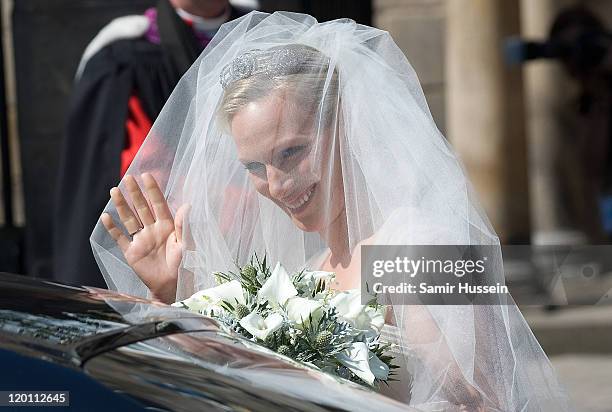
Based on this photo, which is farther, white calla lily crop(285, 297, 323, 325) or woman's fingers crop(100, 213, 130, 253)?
woman's fingers crop(100, 213, 130, 253)

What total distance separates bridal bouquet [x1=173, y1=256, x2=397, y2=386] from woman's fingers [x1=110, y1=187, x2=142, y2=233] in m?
0.41

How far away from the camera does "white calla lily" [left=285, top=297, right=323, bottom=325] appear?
262 cm

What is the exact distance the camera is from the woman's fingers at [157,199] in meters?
3.11

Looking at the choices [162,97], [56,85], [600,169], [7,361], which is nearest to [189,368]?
[7,361]

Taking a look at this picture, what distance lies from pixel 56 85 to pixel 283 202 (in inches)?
149

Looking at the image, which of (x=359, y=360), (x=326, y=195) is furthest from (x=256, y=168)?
(x=359, y=360)

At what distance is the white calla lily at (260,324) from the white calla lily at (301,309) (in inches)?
1.2

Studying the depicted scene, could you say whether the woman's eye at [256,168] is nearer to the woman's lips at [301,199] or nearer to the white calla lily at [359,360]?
the woman's lips at [301,199]

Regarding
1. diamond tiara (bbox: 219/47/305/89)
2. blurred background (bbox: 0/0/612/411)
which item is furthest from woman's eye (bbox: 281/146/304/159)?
blurred background (bbox: 0/0/612/411)

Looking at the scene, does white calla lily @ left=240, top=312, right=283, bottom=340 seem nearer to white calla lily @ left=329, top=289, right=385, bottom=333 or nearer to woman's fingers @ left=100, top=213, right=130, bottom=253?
white calla lily @ left=329, top=289, right=385, bottom=333

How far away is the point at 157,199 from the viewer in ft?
10.2

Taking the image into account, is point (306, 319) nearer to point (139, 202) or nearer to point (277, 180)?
point (277, 180)

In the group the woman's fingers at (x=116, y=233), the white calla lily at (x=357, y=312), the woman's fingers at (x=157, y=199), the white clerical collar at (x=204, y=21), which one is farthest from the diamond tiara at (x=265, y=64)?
the white clerical collar at (x=204, y=21)

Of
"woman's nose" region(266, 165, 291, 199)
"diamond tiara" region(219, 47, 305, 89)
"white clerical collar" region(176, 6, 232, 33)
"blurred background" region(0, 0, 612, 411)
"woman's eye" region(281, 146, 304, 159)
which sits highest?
"white clerical collar" region(176, 6, 232, 33)
